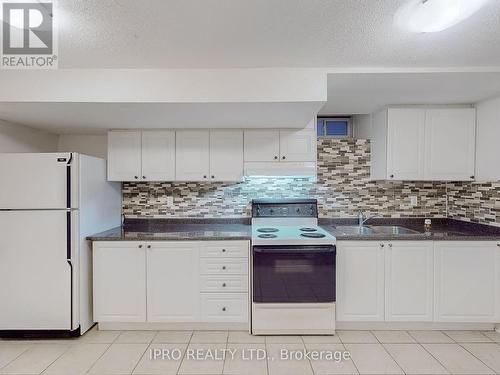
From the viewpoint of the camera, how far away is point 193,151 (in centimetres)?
291

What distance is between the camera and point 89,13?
1503 mm

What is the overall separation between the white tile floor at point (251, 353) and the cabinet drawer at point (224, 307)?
133 millimetres

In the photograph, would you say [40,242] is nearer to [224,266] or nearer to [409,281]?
[224,266]

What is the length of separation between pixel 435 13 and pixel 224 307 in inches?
97.1

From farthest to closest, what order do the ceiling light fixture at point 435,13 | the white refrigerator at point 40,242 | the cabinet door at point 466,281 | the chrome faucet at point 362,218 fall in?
1. the chrome faucet at point 362,218
2. the cabinet door at point 466,281
3. the white refrigerator at point 40,242
4. the ceiling light fixture at point 435,13

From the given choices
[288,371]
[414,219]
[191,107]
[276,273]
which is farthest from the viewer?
[414,219]

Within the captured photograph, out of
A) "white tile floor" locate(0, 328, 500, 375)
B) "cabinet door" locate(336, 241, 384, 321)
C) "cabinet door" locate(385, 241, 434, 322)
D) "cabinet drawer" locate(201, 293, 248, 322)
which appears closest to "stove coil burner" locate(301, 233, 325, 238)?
"cabinet door" locate(336, 241, 384, 321)

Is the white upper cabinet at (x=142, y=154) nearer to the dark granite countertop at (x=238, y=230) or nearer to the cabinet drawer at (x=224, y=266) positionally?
the dark granite countertop at (x=238, y=230)

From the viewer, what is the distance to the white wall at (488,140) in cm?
259

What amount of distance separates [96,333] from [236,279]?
130 cm

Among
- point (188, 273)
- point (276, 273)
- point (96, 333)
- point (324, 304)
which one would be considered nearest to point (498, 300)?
point (324, 304)

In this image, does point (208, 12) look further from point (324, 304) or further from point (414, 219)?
point (414, 219)

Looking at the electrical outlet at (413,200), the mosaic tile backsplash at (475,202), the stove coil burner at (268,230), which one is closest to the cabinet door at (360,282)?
the stove coil burner at (268,230)

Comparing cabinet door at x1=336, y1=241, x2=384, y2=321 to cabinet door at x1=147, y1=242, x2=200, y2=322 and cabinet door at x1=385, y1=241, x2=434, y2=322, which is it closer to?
cabinet door at x1=385, y1=241, x2=434, y2=322
